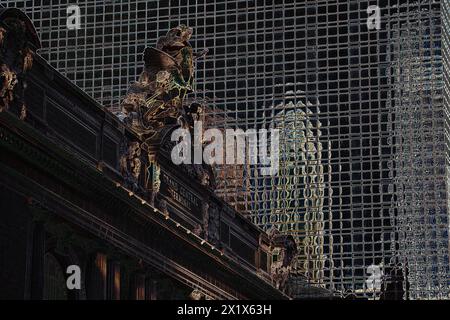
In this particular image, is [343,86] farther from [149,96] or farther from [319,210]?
[149,96]

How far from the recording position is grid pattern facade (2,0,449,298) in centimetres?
13025

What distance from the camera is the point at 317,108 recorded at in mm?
132625

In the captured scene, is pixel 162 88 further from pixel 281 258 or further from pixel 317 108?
pixel 317 108

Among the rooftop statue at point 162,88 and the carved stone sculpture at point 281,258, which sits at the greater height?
the rooftop statue at point 162,88

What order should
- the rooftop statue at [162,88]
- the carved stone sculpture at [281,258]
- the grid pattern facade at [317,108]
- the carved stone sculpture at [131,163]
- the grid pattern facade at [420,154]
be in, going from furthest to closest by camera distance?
the grid pattern facade at [317,108] → the grid pattern facade at [420,154] → the carved stone sculpture at [281,258] → the rooftop statue at [162,88] → the carved stone sculpture at [131,163]

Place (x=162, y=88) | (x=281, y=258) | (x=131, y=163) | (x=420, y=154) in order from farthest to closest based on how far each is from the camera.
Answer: (x=420, y=154)
(x=281, y=258)
(x=162, y=88)
(x=131, y=163)

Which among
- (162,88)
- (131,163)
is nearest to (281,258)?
(162,88)

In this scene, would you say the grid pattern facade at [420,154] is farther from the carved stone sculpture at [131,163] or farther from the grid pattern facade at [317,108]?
the carved stone sculpture at [131,163]

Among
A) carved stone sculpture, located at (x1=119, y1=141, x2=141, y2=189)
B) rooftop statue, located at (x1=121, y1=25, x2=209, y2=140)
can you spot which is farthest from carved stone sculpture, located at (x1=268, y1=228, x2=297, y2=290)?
carved stone sculpture, located at (x1=119, y1=141, x2=141, y2=189)

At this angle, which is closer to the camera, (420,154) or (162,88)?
(162,88)

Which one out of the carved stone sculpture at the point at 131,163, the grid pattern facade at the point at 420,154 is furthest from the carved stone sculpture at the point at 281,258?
the grid pattern facade at the point at 420,154

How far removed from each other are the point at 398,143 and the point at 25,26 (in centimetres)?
7292

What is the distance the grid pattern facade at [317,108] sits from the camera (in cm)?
13025
